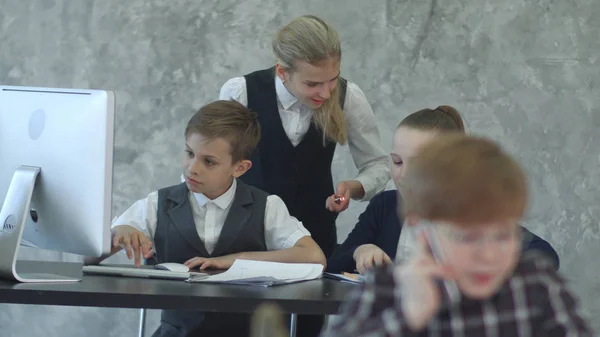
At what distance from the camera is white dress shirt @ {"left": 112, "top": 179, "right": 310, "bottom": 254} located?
7.92ft

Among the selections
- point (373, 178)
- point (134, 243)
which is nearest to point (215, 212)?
point (134, 243)

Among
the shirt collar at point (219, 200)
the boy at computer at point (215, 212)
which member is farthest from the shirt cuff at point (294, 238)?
the shirt collar at point (219, 200)

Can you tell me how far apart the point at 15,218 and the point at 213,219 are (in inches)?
24.5

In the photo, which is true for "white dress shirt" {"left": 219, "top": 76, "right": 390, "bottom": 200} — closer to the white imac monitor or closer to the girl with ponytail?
the girl with ponytail

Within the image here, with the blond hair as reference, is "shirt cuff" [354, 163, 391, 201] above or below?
below

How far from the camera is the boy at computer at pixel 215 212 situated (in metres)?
2.40

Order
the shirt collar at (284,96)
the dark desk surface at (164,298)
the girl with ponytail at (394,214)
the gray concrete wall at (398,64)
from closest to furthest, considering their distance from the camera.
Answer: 1. the dark desk surface at (164,298)
2. the girl with ponytail at (394,214)
3. the shirt collar at (284,96)
4. the gray concrete wall at (398,64)

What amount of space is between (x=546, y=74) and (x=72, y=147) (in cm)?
229

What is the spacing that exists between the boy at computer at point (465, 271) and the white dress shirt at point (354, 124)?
1.59 metres

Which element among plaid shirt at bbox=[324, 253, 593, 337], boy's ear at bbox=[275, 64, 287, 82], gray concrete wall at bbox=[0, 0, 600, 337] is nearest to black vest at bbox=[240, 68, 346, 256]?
boy's ear at bbox=[275, 64, 287, 82]

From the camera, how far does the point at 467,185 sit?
0.94 metres

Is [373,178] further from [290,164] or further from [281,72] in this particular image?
[281,72]

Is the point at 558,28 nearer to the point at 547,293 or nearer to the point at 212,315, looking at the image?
the point at 212,315

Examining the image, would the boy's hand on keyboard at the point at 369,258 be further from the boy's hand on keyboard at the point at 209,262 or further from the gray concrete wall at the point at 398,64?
the gray concrete wall at the point at 398,64
